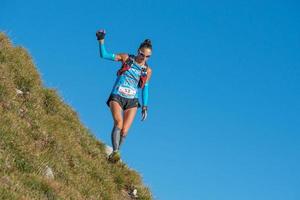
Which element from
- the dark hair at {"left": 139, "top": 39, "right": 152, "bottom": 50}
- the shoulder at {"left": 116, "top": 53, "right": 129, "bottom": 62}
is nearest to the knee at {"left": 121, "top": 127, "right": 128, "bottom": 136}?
the shoulder at {"left": 116, "top": 53, "right": 129, "bottom": 62}

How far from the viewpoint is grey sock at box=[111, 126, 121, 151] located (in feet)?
56.1

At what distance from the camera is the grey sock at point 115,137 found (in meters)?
17.1

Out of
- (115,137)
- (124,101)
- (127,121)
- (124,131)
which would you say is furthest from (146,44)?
(115,137)

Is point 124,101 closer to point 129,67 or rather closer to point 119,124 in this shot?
point 119,124

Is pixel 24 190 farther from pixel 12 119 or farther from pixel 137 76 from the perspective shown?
pixel 137 76

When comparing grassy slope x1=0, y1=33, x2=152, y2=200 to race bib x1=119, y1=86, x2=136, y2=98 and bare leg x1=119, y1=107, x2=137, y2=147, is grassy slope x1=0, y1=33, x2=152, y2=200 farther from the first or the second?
race bib x1=119, y1=86, x2=136, y2=98

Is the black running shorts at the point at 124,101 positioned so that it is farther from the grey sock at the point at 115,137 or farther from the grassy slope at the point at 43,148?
the grassy slope at the point at 43,148

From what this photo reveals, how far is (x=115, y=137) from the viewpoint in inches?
676

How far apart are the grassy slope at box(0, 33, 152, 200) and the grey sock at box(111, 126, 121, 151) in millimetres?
477

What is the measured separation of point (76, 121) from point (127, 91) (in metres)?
1.86

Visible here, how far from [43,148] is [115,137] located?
3.97 m

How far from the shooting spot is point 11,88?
49.7 feet

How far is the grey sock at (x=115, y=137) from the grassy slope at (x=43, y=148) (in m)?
0.48

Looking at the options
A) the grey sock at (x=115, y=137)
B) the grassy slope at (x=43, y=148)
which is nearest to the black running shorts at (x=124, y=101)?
the grey sock at (x=115, y=137)
